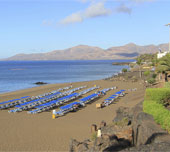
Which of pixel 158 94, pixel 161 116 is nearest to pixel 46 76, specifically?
pixel 158 94

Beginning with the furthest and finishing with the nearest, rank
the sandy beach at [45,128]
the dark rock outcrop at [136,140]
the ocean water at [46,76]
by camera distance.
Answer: the ocean water at [46,76]
the sandy beach at [45,128]
the dark rock outcrop at [136,140]

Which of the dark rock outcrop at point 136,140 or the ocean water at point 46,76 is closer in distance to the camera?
the dark rock outcrop at point 136,140

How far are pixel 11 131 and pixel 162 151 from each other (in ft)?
36.0

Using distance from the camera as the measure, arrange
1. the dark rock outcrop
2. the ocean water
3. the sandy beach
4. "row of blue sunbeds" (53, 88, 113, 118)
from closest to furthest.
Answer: the dark rock outcrop
the sandy beach
"row of blue sunbeds" (53, 88, 113, 118)
the ocean water

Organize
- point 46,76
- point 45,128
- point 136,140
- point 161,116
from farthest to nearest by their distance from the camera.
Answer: point 46,76 → point 45,128 → point 136,140 → point 161,116

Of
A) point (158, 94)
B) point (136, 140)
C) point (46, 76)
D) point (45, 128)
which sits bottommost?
point (45, 128)

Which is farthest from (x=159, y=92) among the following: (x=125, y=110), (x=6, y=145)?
(x=6, y=145)

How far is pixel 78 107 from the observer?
1961 centimetres

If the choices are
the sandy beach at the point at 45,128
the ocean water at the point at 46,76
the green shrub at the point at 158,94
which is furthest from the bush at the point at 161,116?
the ocean water at the point at 46,76

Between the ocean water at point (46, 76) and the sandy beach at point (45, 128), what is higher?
the ocean water at point (46, 76)

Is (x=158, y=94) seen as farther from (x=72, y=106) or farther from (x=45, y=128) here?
(x=72, y=106)

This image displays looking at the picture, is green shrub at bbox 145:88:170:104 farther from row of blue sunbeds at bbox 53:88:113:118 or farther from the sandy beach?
A: row of blue sunbeds at bbox 53:88:113:118

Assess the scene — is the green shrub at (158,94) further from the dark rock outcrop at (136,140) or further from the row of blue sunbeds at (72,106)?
the row of blue sunbeds at (72,106)

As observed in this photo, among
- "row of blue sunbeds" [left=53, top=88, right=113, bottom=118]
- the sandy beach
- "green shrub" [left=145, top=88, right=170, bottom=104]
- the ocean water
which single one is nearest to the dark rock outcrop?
"green shrub" [left=145, top=88, right=170, bottom=104]
